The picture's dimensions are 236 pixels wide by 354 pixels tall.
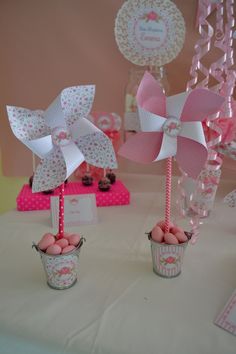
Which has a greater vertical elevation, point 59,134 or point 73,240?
point 59,134

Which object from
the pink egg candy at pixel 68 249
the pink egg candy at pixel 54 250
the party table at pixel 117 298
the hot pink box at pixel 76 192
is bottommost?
the hot pink box at pixel 76 192

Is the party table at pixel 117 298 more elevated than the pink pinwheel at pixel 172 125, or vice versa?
the pink pinwheel at pixel 172 125

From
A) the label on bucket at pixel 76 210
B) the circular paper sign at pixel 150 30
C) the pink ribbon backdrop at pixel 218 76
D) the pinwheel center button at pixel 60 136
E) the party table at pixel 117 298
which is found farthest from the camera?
the circular paper sign at pixel 150 30

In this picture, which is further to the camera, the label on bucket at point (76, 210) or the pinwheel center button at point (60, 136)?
the label on bucket at point (76, 210)

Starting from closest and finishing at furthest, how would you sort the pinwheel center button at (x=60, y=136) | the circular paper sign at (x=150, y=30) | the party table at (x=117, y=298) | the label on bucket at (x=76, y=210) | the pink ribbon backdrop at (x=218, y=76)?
the party table at (x=117, y=298)
the pinwheel center button at (x=60, y=136)
the pink ribbon backdrop at (x=218, y=76)
the label on bucket at (x=76, y=210)
the circular paper sign at (x=150, y=30)

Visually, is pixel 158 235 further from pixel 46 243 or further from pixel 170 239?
pixel 46 243

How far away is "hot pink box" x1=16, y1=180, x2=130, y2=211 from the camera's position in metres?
0.96

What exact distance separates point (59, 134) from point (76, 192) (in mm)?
470

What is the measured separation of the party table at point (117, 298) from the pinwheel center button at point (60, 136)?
28cm

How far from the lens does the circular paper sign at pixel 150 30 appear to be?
0.95m

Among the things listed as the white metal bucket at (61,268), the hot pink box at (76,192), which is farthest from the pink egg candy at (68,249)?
the hot pink box at (76,192)

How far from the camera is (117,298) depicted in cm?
53

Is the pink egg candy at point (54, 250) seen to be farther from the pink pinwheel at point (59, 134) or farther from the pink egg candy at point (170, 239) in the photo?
the pink egg candy at point (170, 239)

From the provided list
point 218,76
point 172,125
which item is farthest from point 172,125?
point 218,76
